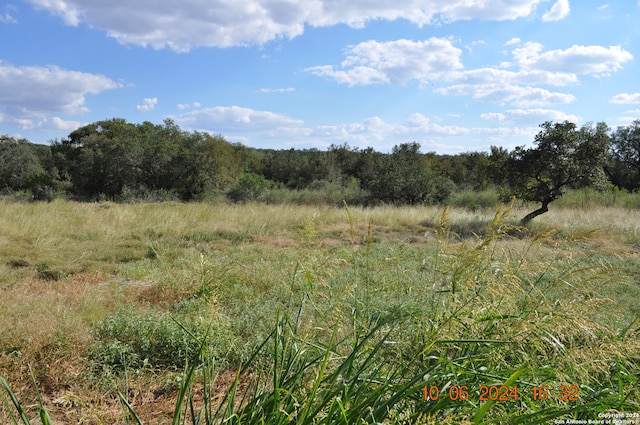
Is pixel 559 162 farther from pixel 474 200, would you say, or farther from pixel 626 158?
pixel 626 158

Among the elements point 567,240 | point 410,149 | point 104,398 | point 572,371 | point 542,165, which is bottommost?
point 104,398

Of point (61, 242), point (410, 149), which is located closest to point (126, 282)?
point (61, 242)

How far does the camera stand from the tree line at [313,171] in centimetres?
1175

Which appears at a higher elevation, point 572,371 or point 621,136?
point 621,136

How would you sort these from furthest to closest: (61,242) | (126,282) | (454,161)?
(454,161), (61,242), (126,282)

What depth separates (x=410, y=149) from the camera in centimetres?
2777

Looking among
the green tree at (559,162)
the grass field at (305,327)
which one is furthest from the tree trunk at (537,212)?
the grass field at (305,327)

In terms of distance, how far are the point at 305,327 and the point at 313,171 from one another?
2776 centimetres

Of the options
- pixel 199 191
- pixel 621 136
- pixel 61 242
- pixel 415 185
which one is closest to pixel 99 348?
pixel 61 242

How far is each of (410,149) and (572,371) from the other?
2733 centimetres

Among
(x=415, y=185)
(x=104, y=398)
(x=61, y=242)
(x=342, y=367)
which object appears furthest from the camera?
(x=415, y=185)

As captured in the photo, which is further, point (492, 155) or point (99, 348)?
point (492, 155)

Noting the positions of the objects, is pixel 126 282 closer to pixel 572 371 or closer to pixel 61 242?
pixel 61 242

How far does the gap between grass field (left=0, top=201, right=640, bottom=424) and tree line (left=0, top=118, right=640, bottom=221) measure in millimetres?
2730
